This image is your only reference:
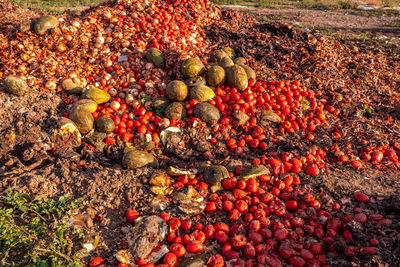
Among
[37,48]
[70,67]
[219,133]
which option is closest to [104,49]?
[70,67]

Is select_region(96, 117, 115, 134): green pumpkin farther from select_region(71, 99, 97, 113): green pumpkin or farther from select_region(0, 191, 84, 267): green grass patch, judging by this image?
select_region(0, 191, 84, 267): green grass patch

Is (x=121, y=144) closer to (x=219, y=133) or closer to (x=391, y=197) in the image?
(x=219, y=133)

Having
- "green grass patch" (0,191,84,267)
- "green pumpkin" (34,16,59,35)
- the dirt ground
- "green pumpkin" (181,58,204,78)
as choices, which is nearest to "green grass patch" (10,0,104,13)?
the dirt ground

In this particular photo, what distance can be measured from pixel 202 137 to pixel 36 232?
3.38 m

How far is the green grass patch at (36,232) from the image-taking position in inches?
123

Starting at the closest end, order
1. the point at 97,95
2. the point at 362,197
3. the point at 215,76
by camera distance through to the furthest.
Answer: the point at 362,197, the point at 97,95, the point at 215,76

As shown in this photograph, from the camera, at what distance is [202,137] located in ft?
18.5

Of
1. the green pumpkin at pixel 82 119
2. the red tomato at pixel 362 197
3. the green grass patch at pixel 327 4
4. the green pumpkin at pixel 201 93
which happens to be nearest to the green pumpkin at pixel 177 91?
the green pumpkin at pixel 201 93

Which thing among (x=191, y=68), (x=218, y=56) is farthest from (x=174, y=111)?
(x=218, y=56)

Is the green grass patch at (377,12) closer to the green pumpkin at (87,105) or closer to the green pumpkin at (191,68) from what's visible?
the green pumpkin at (191,68)

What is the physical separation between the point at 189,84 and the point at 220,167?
8.00ft

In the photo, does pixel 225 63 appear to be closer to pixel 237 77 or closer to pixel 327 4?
pixel 237 77

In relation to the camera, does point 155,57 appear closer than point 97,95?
No

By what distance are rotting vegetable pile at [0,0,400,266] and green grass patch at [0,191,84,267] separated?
0.79 ft
